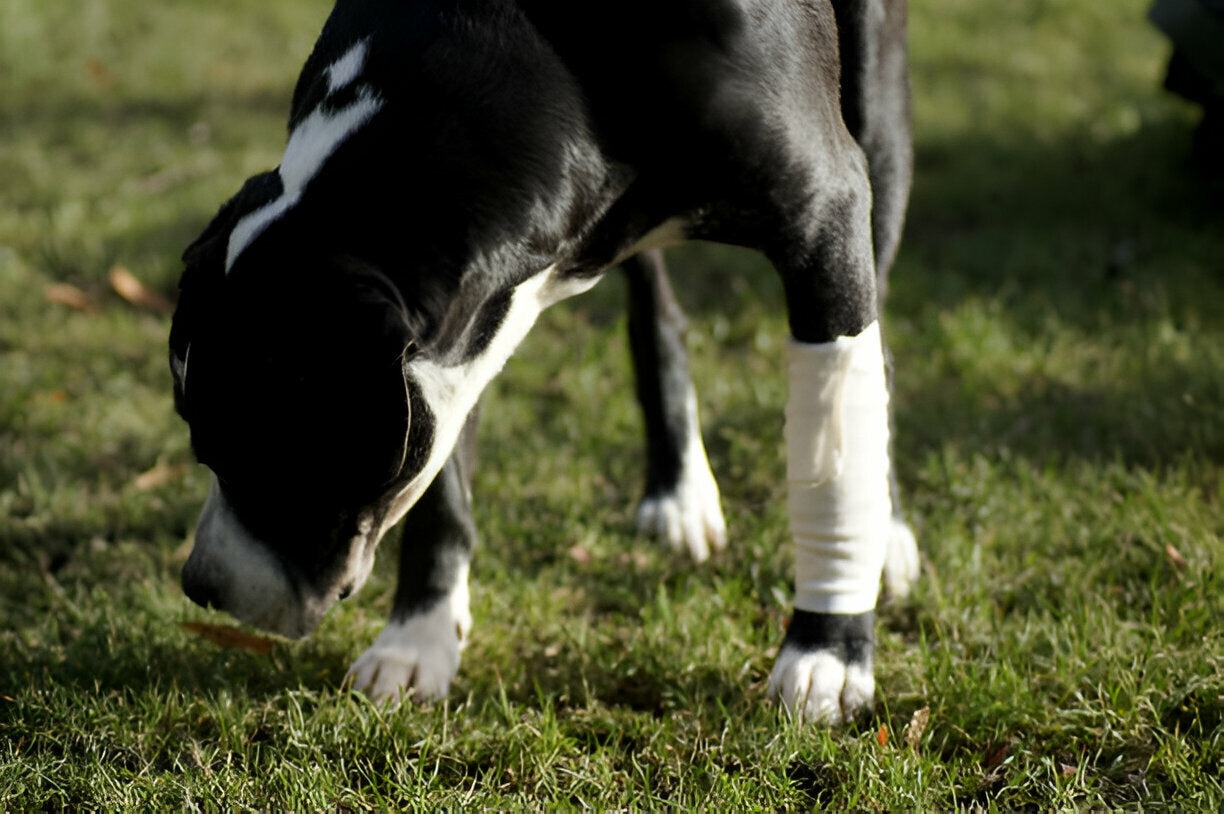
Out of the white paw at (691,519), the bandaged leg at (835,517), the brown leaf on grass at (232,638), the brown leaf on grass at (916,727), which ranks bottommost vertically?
the white paw at (691,519)

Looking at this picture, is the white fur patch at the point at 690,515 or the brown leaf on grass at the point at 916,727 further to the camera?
the white fur patch at the point at 690,515

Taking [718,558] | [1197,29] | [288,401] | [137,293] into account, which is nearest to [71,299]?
[137,293]

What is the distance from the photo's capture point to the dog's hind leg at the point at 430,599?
2.24 meters

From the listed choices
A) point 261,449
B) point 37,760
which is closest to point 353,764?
point 37,760

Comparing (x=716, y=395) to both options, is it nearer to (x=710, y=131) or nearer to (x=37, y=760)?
(x=710, y=131)

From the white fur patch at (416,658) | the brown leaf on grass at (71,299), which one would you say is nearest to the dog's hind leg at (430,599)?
the white fur patch at (416,658)

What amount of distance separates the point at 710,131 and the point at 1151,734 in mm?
1216

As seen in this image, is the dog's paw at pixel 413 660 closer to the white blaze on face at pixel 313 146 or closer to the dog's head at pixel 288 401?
the dog's head at pixel 288 401

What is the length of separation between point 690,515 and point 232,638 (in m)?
1.00

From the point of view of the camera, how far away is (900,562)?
2.52 metres

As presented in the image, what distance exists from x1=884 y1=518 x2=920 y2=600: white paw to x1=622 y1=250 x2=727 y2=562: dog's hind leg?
0.40 meters

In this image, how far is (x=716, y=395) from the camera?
343 centimetres

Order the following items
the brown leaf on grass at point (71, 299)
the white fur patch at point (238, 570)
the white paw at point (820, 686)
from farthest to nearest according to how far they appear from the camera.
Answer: the brown leaf on grass at point (71, 299) → the white paw at point (820, 686) → the white fur patch at point (238, 570)

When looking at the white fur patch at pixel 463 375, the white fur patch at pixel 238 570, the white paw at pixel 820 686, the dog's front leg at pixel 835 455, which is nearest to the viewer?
the white fur patch at pixel 463 375
